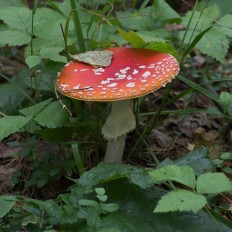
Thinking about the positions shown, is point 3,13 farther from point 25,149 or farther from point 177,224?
point 177,224

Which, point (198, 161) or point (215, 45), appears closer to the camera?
point (198, 161)

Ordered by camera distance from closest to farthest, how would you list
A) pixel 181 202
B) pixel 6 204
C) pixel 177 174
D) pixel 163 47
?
pixel 181 202 < pixel 177 174 < pixel 6 204 < pixel 163 47

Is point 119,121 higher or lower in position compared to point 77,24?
lower

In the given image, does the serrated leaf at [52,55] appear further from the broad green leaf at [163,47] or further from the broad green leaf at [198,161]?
the broad green leaf at [198,161]

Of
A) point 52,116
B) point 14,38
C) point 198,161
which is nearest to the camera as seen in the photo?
point 198,161

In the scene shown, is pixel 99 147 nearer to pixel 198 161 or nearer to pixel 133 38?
pixel 133 38

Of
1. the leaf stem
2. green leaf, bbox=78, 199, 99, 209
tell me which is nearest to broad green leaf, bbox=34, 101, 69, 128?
the leaf stem

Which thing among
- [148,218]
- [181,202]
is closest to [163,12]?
[148,218]
